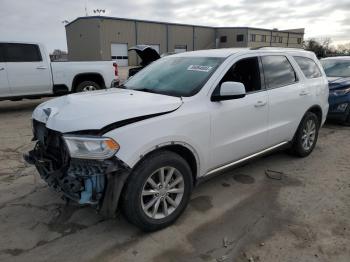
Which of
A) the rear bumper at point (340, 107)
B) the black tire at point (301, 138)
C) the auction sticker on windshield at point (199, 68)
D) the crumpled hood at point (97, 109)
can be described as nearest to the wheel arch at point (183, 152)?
the crumpled hood at point (97, 109)

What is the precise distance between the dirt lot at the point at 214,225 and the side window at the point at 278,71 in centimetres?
132

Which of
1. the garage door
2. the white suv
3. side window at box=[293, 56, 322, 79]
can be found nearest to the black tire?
the white suv

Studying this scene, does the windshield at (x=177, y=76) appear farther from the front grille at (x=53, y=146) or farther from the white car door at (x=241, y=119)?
the front grille at (x=53, y=146)

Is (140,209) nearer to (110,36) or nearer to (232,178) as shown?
(232,178)

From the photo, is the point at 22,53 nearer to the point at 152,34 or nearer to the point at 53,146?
the point at 53,146

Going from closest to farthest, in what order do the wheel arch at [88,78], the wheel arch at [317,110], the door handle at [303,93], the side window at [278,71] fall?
the side window at [278,71]
the door handle at [303,93]
the wheel arch at [317,110]
the wheel arch at [88,78]

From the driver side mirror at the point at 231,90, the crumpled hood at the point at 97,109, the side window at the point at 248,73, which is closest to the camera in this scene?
the crumpled hood at the point at 97,109

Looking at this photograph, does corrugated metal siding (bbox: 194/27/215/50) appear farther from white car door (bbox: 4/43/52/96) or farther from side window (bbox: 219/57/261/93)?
side window (bbox: 219/57/261/93)

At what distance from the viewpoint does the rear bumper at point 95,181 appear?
2627 millimetres

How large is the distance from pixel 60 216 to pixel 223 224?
173 centimetres

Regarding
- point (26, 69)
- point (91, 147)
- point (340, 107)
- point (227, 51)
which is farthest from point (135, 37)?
point (91, 147)

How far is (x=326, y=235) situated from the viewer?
307 centimetres

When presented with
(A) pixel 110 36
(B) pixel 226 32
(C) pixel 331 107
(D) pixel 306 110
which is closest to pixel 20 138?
(D) pixel 306 110

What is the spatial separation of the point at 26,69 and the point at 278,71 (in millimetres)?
7034
